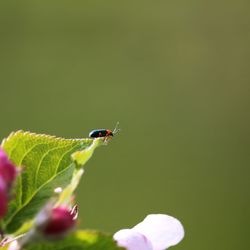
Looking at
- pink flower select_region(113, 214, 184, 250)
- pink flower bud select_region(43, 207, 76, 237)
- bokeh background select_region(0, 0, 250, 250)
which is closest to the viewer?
pink flower bud select_region(43, 207, 76, 237)

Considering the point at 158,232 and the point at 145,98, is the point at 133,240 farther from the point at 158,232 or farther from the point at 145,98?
the point at 145,98

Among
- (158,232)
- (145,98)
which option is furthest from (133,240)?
(145,98)

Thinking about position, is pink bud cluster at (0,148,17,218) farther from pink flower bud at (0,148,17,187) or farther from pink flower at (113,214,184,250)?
pink flower at (113,214,184,250)

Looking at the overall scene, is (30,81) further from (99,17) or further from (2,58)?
(99,17)

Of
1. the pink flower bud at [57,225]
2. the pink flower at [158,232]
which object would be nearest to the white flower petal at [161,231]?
the pink flower at [158,232]

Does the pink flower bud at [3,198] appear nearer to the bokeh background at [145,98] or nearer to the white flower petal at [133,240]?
the white flower petal at [133,240]

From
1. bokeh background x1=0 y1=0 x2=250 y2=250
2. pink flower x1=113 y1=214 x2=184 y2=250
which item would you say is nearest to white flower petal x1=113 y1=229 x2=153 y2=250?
pink flower x1=113 y1=214 x2=184 y2=250
